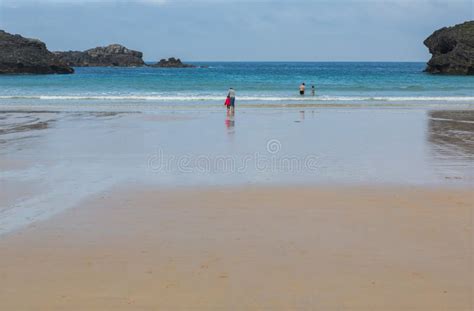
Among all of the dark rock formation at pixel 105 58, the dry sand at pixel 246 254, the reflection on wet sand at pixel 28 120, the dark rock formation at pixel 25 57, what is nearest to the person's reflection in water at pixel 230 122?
the reflection on wet sand at pixel 28 120

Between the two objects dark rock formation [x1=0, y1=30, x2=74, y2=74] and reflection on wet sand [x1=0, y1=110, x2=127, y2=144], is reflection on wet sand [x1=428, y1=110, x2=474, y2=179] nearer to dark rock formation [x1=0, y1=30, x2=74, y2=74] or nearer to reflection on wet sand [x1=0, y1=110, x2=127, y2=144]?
reflection on wet sand [x1=0, y1=110, x2=127, y2=144]

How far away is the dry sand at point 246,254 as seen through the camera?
233 inches

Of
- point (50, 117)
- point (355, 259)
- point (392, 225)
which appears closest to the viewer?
point (355, 259)

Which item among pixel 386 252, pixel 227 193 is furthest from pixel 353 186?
pixel 386 252

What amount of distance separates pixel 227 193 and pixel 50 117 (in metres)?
17.0

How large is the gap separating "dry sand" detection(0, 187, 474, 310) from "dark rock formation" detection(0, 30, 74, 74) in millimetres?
97744

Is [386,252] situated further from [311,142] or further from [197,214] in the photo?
[311,142]

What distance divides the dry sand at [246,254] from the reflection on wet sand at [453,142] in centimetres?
284

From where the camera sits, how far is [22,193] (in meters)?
10.6

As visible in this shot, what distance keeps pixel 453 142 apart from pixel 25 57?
96.9m

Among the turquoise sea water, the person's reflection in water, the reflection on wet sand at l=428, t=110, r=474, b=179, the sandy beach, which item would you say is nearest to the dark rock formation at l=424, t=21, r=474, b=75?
the turquoise sea water

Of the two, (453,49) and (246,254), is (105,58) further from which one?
(246,254)

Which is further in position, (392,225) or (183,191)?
(183,191)

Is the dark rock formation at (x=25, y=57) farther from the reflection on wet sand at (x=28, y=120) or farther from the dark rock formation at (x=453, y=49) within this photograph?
the reflection on wet sand at (x=28, y=120)
